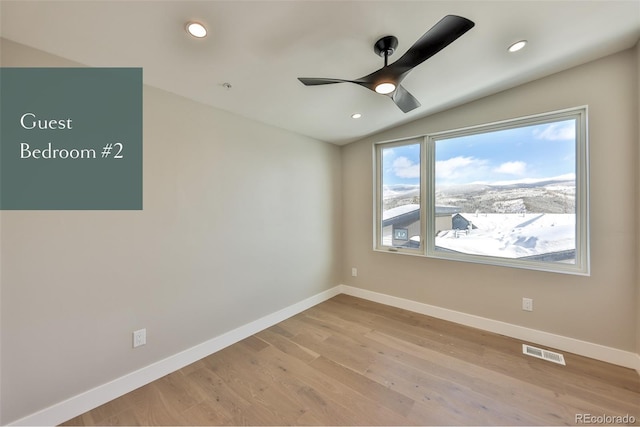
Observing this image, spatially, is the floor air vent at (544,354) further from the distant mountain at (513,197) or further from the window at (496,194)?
the distant mountain at (513,197)

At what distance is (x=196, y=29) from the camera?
143cm

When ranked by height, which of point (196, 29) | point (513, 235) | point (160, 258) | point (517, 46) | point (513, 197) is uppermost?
point (517, 46)

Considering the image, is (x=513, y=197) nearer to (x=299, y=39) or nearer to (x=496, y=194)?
(x=496, y=194)

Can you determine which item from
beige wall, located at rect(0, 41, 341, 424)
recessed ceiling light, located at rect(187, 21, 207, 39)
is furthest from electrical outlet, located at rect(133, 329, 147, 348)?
recessed ceiling light, located at rect(187, 21, 207, 39)

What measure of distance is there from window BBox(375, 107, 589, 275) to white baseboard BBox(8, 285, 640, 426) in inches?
25.9

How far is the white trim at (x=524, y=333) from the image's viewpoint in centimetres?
205

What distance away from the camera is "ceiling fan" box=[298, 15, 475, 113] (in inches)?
48.0

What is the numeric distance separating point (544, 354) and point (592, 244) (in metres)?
1.07

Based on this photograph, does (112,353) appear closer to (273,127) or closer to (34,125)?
(34,125)

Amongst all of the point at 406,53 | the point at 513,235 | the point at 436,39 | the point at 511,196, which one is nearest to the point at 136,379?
the point at 406,53

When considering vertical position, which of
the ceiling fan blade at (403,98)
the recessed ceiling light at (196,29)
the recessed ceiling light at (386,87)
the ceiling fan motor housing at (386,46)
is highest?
the ceiling fan motor housing at (386,46)

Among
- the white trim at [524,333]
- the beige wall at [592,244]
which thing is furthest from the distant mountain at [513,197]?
the white trim at [524,333]

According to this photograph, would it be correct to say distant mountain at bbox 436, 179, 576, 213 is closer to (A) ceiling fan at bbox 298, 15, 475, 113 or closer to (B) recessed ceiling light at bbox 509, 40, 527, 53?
(B) recessed ceiling light at bbox 509, 40, 527, 53

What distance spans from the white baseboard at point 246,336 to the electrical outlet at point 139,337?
0.65 ft
